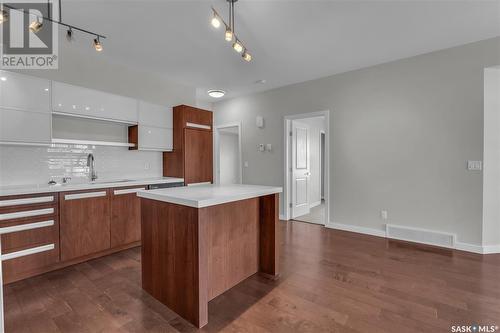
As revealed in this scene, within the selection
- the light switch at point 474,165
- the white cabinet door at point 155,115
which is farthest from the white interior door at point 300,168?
the light switch at point 474,165

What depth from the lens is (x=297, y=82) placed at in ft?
14.6

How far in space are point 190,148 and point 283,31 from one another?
7.57ft

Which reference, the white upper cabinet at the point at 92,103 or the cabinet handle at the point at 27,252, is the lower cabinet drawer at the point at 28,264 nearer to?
the cabinet handle at the point at 27,252

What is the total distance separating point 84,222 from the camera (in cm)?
272

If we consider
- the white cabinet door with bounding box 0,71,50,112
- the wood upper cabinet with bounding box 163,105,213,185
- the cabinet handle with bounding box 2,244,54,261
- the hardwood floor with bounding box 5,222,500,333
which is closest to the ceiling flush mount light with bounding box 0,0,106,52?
the white cabinet door with bounding box 0,71,50,112

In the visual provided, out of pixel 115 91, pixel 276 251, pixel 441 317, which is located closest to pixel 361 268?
pixel 441 317

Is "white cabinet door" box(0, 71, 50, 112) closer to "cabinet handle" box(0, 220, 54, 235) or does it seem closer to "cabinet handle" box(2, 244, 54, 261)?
"cabinet handle" box(0, 220, 54, 235)

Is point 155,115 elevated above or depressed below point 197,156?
above

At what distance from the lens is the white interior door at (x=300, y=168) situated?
15.8 ft

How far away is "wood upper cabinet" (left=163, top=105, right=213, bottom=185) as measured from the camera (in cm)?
396

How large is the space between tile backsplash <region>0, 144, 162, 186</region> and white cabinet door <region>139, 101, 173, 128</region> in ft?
1.79

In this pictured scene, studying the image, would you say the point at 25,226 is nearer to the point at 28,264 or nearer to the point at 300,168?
the point at 28,264

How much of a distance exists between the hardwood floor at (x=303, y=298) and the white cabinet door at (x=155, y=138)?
1.66 m

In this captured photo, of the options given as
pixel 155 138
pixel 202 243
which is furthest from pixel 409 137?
pixel 155 138
